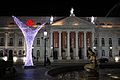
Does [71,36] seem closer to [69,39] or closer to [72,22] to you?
[69,39]

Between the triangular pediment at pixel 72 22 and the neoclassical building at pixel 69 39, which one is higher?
the triangular pediment at pixel 72 22

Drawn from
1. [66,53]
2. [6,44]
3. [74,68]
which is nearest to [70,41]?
[66,53]

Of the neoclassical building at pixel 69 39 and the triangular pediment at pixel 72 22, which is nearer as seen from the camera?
the neoclassical building at pixel 69 39

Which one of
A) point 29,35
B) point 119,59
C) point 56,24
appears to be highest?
point 56,24

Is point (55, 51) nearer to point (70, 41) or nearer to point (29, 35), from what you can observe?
point (70, 41)

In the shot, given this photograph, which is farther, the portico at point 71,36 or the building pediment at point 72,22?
the building pediment at point 72,22

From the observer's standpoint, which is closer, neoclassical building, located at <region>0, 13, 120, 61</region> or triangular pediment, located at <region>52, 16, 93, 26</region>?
neoclassical building, located at <region>0, 13, 120, 61</region>

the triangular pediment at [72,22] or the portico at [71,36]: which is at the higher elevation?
the triangular pediment at [72,22]

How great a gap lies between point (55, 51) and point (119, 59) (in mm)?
18755

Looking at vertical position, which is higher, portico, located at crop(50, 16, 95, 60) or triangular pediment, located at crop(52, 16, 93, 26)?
triangular pediment, located at crop(52, 16, 93, 26)

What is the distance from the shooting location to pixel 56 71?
30281 millimetres

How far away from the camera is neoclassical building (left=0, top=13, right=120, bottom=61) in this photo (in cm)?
7881

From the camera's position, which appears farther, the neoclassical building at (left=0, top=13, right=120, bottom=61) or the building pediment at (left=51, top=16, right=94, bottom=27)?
the building pediment at (left=51, top=16, right=94, bottom=27)

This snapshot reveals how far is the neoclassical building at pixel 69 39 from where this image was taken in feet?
259
